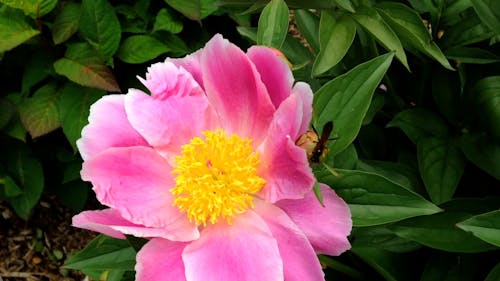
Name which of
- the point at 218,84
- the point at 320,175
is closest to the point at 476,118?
the point at 320,175

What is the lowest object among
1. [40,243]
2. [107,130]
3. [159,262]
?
[40,243]

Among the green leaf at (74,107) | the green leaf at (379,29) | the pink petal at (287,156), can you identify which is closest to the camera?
the pink petal at (287,156)

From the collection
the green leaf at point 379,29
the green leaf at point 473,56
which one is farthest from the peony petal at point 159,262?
the green leaf at point 473,56

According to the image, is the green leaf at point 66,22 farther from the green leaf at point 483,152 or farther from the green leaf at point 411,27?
the green leaf at point 483,152

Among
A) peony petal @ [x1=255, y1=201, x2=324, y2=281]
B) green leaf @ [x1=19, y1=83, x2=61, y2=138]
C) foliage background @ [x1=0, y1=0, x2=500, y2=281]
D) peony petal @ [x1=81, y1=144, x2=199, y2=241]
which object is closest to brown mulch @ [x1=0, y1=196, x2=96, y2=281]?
foliage background @ [x1=0, y1=0, x2=500, y2=281]

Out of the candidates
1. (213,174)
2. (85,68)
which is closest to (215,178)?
(213,174)

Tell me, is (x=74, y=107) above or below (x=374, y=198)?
below

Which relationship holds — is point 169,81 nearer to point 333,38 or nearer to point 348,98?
point 348,98
